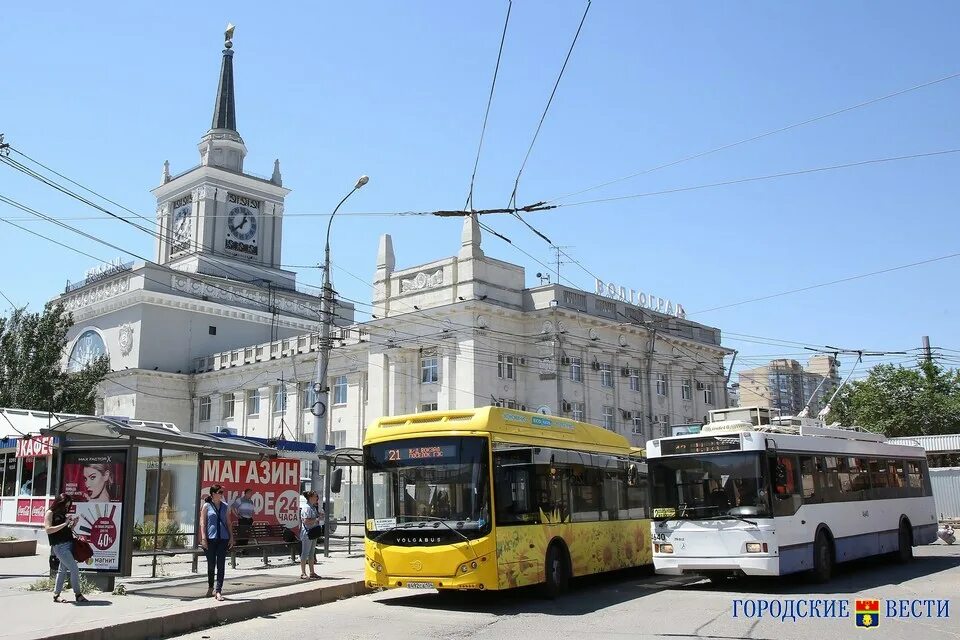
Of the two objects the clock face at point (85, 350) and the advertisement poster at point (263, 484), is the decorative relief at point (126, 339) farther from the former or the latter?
the advertisement poster at point (263, 484)

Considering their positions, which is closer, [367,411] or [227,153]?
[367,411]

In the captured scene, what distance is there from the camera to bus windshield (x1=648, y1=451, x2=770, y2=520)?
1494 centimetres

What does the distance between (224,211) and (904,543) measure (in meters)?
60.1

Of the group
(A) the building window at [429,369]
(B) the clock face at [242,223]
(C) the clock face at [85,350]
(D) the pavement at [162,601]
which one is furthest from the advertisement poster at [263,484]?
(B) the clock face at [242,223]

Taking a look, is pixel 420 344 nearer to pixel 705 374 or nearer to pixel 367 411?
pixel 367 411

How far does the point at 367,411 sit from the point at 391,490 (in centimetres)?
3365

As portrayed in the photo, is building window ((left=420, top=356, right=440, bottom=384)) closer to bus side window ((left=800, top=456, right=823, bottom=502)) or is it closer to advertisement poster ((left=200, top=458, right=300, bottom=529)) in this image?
advertisement poster ((left=200, top=458, right=300, bottom=529))

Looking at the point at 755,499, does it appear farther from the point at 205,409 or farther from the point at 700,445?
the point at 205,409

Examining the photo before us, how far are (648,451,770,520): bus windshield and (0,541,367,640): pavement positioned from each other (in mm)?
5871

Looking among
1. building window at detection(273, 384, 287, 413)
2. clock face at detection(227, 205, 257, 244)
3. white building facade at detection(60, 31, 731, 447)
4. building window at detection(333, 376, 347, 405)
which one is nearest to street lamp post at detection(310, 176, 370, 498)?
white building facade at detection(60, 31, 731, 447)

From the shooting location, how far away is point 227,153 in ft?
237

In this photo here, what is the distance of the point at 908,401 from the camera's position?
58.2 m

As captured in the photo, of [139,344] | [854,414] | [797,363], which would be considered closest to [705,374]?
[854,414]

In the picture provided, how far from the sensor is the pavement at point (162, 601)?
35.2 ft
